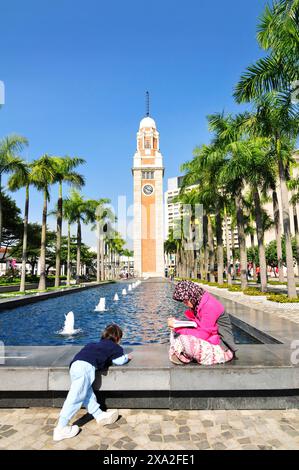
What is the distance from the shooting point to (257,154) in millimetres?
17938

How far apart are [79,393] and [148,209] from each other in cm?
7325

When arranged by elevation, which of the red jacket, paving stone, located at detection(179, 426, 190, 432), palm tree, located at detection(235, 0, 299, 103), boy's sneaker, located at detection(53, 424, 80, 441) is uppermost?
palm tree, located at detection(235, 0, 299, 103)

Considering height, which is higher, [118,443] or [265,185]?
[265,185]

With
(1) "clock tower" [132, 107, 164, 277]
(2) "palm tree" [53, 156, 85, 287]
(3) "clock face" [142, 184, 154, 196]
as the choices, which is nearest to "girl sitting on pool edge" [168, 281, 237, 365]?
(2) "palm tree" [53, 156, 85, 287]

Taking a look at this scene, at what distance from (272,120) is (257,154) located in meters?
4.02

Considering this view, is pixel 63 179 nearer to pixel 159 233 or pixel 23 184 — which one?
pixel 23 184

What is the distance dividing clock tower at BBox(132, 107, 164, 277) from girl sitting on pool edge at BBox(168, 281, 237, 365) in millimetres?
69808

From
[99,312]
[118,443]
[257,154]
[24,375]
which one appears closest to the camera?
[118,443]

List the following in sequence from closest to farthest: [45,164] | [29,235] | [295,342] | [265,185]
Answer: [295,342] → [265,185] → [45,164] → [29,235]

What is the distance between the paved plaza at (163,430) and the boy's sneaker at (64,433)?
0.05 meters

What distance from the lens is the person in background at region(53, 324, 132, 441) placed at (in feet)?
11.4

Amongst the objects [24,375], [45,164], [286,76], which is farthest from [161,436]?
[45,164]

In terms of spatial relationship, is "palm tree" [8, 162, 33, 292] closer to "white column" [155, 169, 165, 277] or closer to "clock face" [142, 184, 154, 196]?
"white column" [155, 169, 165, 277]
